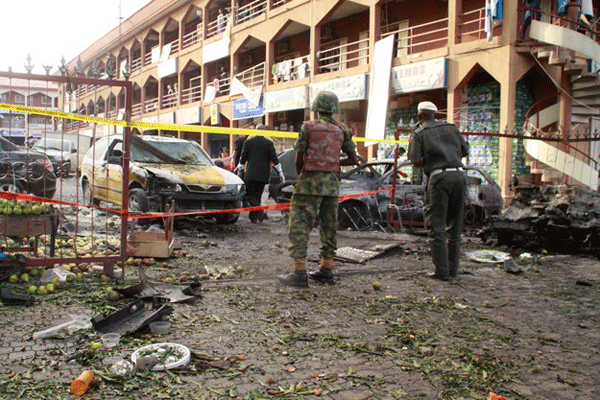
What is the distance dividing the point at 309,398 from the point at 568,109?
1518 cm

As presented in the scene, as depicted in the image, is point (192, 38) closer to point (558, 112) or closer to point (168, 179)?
point (558, 112)

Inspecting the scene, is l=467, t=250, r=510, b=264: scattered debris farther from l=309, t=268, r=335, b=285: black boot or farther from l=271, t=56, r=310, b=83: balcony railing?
l=271, t=56, r=310, b=83: balcony railing

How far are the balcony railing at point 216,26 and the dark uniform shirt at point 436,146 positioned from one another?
980 inches

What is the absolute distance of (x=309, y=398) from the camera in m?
2.82

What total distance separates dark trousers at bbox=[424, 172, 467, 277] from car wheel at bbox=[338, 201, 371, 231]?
3865mm

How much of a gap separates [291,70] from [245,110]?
10.7 feet

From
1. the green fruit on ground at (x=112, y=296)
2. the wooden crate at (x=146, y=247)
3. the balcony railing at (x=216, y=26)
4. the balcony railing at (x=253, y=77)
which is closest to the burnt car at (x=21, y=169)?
the wooden crate at (x=146, y=247)

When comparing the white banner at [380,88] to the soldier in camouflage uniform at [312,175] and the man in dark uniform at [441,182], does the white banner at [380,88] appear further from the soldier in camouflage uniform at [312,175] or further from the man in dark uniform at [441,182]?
the soldier in camouflage uniform at [312,175]

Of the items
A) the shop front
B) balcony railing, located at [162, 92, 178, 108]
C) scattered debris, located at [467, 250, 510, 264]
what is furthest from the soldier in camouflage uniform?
balcony railing, located at [162, 92, 178, 108]

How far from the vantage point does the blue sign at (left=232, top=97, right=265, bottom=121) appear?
82.7 ft

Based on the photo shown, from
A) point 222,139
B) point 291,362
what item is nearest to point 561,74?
point 291,362

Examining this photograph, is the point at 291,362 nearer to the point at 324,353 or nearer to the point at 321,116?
the point at 324,353

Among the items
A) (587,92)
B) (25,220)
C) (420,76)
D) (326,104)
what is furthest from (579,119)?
(25,220)

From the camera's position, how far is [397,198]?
967 centimetres
